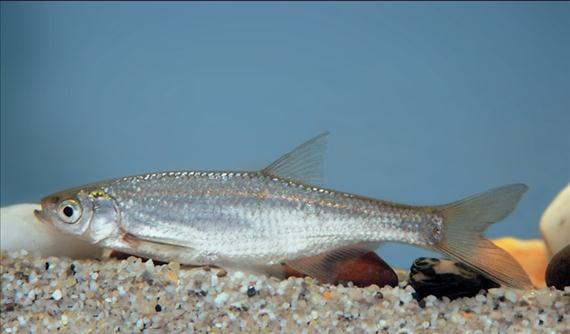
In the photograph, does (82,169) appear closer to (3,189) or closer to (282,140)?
(3,189)

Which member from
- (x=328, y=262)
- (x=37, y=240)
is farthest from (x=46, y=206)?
(x=328, y=262)

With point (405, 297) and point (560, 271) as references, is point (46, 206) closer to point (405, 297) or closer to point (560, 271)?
point (405, 297)

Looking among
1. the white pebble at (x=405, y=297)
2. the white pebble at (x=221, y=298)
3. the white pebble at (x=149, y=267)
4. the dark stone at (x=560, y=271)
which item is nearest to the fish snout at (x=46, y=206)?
the white pebble at (x=149, y=267)

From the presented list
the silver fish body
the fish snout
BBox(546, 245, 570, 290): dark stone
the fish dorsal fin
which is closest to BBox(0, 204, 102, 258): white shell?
the fish snout

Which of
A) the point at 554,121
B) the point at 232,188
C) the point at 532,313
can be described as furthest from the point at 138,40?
the point at 532,313

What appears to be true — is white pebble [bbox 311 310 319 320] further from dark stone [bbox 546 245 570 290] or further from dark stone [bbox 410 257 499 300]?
dark stone [bbox 546 245 570 290]

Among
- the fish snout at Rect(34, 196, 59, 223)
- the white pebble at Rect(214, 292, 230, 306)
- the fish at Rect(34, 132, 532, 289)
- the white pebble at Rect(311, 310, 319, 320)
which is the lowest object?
the white pebble at Rect(311, 310, 319, 320)

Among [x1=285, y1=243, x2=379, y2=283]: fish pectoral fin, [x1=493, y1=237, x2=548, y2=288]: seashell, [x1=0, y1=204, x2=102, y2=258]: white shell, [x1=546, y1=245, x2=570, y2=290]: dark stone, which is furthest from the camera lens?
[x1=493, y1=237, x2=548, y2=288]: seashell
